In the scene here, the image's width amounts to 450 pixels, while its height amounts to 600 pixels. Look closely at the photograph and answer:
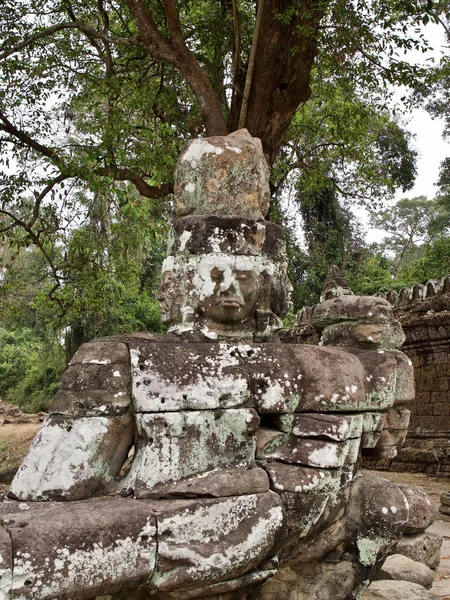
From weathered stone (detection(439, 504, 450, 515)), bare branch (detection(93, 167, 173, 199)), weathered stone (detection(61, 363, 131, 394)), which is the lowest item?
weathered stone (detection(439, 504, 450, 515))

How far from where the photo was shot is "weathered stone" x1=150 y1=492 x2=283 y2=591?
8.34ft

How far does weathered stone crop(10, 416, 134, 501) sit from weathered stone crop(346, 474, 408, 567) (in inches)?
48.6

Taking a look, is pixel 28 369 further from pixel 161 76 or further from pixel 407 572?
pixel 407 572

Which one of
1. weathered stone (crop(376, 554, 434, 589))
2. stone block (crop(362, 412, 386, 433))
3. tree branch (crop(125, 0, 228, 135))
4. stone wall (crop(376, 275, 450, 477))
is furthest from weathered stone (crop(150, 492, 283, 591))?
stone wall (crop(376, 275, 450, 477))

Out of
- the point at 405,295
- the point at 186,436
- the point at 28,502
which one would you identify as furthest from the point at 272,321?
the point at 405,295

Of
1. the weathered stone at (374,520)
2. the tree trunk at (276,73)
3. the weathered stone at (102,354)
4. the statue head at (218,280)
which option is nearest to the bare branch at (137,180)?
the tree trunk at (276,73)

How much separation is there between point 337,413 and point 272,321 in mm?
570

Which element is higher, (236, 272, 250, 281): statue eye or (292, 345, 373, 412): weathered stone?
(236, 272, 250, 281): statue eye

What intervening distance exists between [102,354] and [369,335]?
5.06 ft

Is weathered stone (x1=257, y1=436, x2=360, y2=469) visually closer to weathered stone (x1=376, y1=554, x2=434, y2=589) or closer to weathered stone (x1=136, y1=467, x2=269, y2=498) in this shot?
weathered stone (x1=136, y1=467, x2=269, y2=498)

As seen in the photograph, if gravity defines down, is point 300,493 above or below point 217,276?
below

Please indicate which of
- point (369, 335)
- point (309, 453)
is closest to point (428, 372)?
point (369, 335)

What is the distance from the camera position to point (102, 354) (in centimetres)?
284

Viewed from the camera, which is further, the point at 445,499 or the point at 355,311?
the point at 445,499
